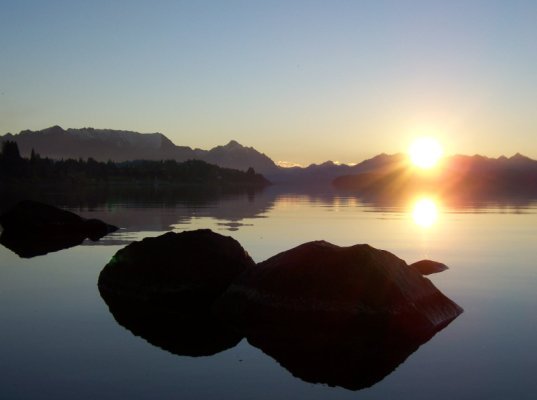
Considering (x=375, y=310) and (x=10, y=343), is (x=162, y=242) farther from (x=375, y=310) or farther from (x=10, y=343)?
(x=375, y=310)

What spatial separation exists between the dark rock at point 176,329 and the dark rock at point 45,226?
1957cm

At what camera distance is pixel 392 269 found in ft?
49.6

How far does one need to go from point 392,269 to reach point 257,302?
3.74 metres

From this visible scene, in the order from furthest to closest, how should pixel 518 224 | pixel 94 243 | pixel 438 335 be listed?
pixel 518 224
pixel 94 243
pixel 438 335

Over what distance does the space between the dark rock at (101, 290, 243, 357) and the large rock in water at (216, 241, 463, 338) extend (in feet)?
2.18

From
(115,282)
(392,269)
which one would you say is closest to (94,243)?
(115,282)

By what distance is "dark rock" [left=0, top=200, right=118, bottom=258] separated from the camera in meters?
36.4

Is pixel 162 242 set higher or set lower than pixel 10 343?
higher

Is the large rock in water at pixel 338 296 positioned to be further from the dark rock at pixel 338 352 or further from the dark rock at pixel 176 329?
the dark rock at pixel 176 329

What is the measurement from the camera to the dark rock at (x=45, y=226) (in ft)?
120

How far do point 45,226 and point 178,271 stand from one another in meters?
24.3

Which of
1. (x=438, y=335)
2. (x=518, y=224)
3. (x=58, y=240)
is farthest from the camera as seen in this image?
(x=518, y=224)

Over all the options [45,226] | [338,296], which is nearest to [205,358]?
[338,296]

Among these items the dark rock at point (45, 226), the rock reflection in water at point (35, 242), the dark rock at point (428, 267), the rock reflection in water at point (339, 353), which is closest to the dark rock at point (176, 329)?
the rock reflection in water at point (339, 353)
